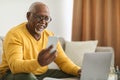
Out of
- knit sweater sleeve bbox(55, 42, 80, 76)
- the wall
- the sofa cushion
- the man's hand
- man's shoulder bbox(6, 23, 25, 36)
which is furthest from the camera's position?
the wall

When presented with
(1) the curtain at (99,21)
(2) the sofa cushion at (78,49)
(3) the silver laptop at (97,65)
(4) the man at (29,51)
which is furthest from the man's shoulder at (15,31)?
(1) the curtain at (99,21)

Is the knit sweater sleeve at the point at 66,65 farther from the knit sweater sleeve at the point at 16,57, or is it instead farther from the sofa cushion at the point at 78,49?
the sofa cushion at the point at 78,49

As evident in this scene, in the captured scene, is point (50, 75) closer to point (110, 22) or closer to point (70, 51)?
point (70, 51)

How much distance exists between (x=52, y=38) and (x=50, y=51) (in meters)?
0.09

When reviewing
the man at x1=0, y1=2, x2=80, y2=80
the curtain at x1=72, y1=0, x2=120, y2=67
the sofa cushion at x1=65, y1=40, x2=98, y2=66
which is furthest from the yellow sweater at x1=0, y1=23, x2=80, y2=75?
the curtain at x1=72, y1=0, x2=120, y2=67

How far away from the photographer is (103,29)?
138 inches

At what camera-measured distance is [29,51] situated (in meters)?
1.89

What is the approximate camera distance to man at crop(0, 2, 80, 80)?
1.58 m

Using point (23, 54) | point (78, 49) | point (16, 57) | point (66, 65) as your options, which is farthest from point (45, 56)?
point (78, 49)

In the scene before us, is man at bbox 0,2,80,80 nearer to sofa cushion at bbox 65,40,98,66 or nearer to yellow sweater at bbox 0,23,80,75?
yellow sweater at bbox 0,23,80,75

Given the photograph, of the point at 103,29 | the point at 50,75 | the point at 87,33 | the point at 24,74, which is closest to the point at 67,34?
the point at 87,33

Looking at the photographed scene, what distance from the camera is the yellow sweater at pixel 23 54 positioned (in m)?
1.58

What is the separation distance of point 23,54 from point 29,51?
0.20 ft

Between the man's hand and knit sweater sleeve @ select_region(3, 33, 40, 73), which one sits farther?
knit sweater sleeve @ select_region(3, 33, 40, 73)
